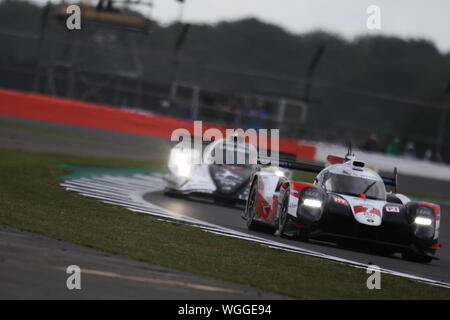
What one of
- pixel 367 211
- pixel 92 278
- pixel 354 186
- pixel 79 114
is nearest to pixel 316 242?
pixel 354 186

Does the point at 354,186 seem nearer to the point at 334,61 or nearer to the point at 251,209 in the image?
the point at 251,209

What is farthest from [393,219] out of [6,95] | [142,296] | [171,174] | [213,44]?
[213,44]

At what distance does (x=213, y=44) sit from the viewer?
45.3 metres

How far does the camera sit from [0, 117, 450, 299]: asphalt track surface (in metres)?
7.16

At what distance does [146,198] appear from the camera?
55.8 ft

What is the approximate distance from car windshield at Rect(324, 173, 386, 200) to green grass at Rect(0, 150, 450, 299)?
1.69 meters

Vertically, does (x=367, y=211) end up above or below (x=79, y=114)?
above

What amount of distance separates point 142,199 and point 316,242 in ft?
14.9

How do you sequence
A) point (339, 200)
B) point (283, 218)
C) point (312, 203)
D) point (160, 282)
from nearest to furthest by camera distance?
point (160, 282), point (312, 203), point (339, 200), point (283, 218)

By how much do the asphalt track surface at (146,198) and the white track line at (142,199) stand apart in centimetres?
34

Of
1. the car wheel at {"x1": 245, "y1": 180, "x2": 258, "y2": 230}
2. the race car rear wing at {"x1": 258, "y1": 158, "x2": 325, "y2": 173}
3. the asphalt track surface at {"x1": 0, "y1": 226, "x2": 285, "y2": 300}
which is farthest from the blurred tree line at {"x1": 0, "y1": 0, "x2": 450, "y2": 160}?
the asphalt track surface at {"x1": 0, "y1": 226, "x2": 285, "y2": 300}

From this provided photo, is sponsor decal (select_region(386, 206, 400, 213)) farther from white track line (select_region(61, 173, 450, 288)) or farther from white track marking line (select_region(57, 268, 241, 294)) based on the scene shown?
white track marking line (select_region(57, 268, 241, 294))

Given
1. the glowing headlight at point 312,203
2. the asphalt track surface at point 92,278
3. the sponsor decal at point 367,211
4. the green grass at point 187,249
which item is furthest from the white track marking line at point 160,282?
the sponsor decal at point 367,211

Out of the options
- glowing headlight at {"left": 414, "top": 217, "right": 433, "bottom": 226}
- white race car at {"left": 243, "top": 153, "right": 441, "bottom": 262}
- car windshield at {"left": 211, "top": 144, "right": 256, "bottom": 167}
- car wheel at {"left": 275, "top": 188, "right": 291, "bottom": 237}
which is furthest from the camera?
car windshield at {"left": 211, "top": 144, "right": 256, "bottom": 167}
